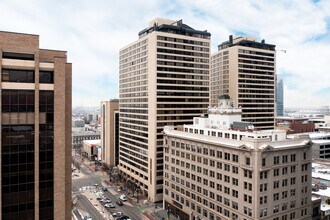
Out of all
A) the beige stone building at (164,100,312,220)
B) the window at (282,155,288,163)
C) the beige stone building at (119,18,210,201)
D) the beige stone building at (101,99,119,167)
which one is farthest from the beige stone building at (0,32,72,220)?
the beige stone building at (101,99,119,167)

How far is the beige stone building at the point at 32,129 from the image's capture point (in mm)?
42906

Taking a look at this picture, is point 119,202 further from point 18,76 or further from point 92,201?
point 18,76

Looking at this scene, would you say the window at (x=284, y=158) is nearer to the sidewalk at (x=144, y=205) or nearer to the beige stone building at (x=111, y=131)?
the sidewalk at (x=144, y=205)

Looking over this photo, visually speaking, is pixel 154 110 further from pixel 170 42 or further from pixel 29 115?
pixel 29 115

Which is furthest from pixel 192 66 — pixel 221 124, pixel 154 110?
pixel 221 124

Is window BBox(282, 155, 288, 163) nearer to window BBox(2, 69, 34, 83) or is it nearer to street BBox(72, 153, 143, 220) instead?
street BBox(72, 153, 143, 220)

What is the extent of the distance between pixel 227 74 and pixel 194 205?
7750 cm

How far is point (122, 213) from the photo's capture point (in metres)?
95.7

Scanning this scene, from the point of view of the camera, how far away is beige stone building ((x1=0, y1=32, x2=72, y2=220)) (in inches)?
1689

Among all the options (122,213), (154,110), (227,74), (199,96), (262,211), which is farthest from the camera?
(227,74)

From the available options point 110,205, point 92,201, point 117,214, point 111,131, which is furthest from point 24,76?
point 111,131

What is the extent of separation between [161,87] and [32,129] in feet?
219

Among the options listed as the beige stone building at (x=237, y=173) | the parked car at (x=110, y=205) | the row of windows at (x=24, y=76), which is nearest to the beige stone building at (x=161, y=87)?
the parked car at (x=110, y=205)

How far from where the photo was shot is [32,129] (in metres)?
44.6
